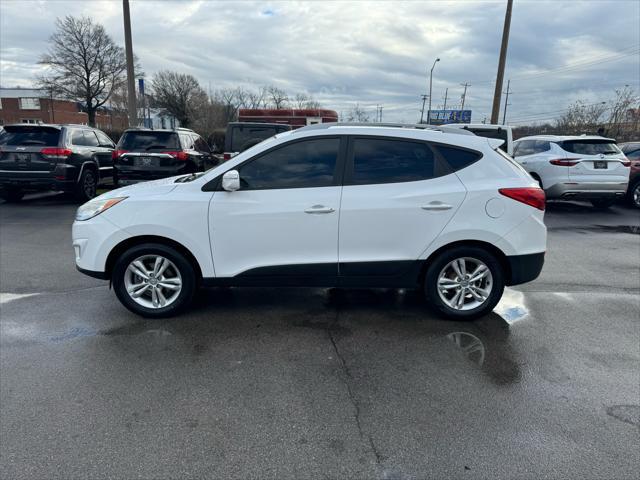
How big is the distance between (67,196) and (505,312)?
1180cm

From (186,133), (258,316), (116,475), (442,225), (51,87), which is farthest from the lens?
(51,87)

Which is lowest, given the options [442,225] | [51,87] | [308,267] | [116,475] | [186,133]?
[116,475]

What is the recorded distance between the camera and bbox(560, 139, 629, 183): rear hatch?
10.2 meters

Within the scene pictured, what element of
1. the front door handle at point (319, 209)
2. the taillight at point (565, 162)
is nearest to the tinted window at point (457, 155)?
the front door handle at point (319, 209)

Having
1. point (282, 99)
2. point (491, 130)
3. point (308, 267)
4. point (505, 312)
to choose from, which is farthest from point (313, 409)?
point (282, 99)

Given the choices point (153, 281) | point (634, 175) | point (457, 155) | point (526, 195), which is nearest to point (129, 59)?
point (153, 281)

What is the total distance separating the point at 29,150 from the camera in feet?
32.0

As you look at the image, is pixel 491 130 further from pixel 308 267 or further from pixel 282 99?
pixel 282 99

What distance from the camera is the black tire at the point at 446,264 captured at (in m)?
4.27

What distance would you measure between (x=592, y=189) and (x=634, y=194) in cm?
268

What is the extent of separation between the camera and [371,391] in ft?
10.5

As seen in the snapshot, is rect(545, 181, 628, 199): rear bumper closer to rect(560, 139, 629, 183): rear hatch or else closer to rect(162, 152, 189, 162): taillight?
rect(560, 139, 629, 183): rear hatch

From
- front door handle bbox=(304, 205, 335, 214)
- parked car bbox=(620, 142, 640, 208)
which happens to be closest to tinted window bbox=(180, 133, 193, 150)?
front door handle bbox=(304, 205, 335, 214)

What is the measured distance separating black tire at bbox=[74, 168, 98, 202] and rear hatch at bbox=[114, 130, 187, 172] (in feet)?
3.82
